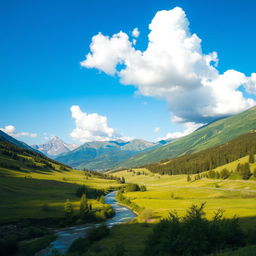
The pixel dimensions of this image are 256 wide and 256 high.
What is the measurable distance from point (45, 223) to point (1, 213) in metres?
18.8

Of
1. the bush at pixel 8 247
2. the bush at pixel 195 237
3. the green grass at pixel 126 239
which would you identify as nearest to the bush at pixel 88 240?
the green grass at pixel 126 239

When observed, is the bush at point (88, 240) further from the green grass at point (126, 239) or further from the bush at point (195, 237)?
the bush at point (195, 237)

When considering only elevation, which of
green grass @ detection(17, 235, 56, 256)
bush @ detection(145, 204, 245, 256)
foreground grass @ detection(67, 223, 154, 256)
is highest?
bush @ detection(145, 204, 245, 256)

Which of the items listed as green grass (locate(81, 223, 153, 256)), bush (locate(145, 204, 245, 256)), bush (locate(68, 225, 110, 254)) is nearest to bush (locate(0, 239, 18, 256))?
bush (locate(68, 225, 110, 254))

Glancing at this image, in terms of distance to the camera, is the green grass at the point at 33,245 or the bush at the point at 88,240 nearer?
the bush at the point at 88,240

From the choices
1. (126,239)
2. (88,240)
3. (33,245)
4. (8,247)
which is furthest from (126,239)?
(8,247)

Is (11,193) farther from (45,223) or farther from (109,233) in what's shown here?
(109,233)

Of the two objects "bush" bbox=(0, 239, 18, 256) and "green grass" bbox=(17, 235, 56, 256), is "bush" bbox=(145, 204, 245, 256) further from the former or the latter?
"bush" bbox=(0, 239, 18, 256)

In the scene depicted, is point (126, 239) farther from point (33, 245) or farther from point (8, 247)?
point (8, 247)

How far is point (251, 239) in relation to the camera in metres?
40.3

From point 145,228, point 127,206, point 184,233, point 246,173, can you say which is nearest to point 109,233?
point 145,228

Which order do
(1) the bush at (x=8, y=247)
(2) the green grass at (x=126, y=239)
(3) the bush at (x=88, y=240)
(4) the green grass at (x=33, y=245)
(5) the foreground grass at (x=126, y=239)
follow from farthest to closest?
(4) the green grass at (x=33, y=245) → (1) the bush at (x=8, y=247) → (3) the bush at (x=88, y=240) → (2) the green grass at (x=126, y=239) → (5) the foreground grass at (x=126, y=239)

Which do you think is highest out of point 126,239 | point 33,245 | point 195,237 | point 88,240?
point 195,237

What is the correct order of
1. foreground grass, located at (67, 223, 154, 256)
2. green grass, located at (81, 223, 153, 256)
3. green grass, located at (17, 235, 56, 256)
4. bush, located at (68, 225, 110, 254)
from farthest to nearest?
1. green grass, located at (17, 235, 56, 256)
2. bush, located at (68, 225, 110, 254)
3. green grass, located at (81, 223, 153, 256)
4. foreground grass, located at (67, 223, 154, 256)
